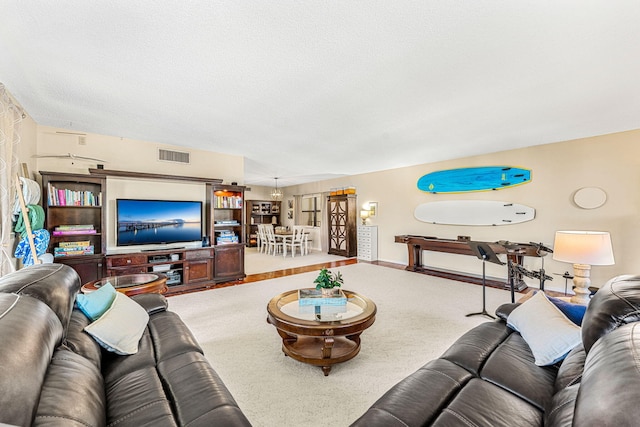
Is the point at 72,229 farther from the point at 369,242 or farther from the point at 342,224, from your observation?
the point at 342,224

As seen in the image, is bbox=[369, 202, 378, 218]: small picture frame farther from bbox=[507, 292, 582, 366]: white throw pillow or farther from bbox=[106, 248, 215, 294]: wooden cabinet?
bbox=[507, 292, 582, 366]: white throw pillow

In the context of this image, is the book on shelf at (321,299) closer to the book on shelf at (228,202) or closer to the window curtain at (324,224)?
the book on shelf at (228,202)

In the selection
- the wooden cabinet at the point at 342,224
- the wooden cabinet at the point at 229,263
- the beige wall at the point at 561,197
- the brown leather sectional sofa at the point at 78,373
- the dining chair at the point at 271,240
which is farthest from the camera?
the dining chair at the point at 271,240

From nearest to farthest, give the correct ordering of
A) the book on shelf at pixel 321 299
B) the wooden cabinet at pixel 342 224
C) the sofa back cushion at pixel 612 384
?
the sofa back cushion at pixel 612 384, the book on shelf at pixel 321 299, the wooden cabinet at pixel 342 224

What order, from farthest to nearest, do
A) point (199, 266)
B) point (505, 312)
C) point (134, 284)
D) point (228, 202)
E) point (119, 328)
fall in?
point (228, 202) → point (199, 266) → point (134, 284) → point (505, 312) → point (119, 328)

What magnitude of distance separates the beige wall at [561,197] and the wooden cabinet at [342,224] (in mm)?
1991

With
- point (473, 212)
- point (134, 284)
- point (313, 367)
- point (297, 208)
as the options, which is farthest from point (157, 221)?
point (297, 208)

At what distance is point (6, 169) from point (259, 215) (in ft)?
27.4

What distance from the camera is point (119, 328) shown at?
1.70 m

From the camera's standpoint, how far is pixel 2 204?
2.58 metres

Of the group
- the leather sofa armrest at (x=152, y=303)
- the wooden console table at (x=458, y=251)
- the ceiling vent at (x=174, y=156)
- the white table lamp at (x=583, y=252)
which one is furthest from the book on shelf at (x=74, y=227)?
the wooden console table at (x=458, y=251)

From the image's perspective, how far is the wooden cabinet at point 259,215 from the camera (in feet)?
34.7

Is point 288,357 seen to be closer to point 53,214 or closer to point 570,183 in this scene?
point 53,214

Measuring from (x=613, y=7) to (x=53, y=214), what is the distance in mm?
6105
